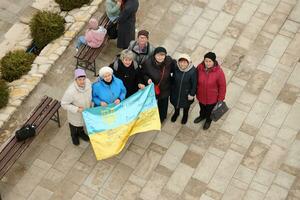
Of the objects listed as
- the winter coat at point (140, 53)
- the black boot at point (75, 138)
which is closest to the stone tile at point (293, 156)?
the winter coat at point (140, 53)

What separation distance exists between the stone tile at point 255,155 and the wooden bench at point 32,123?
367cm

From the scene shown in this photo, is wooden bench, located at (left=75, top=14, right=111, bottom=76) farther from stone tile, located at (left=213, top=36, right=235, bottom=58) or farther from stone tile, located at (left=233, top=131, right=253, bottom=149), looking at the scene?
stone tile, located at (left=233, top=131, right=253, bottom=149)

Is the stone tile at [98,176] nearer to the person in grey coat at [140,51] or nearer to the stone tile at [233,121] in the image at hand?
the person in grey coat at [140,51]

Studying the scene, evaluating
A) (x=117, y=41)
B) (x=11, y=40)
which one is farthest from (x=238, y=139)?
(x=11, y=40)

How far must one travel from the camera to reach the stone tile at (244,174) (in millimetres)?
10203

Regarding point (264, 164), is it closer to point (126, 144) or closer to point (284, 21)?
point (126, 144)

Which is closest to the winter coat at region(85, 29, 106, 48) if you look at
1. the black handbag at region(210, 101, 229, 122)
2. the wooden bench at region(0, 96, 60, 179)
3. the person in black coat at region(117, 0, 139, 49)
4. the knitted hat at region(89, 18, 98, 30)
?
the knitted hat at region(89, 18, 98, 30)

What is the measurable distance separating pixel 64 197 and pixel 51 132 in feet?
4.64

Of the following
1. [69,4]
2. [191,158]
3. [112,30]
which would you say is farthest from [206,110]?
[69,4]

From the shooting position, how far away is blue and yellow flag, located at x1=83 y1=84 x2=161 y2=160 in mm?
9406

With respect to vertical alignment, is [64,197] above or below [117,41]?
below

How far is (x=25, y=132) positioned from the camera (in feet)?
31.6

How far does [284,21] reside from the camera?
1281cm

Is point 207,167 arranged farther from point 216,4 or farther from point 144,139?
point 216,4
